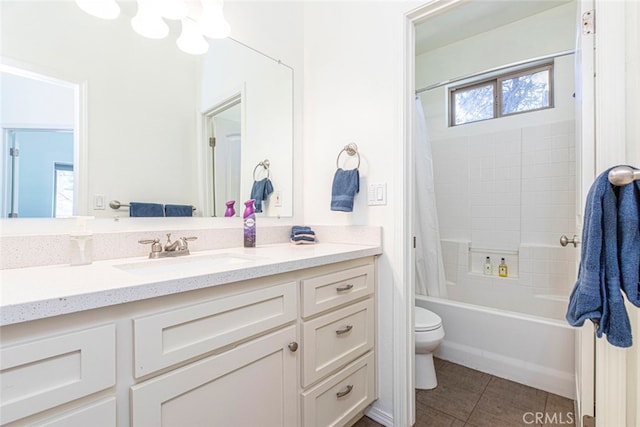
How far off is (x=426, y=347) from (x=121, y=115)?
1.90m

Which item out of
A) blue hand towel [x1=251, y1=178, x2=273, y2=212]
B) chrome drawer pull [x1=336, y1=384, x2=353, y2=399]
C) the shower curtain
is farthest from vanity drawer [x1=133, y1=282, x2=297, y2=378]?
the shower curtain

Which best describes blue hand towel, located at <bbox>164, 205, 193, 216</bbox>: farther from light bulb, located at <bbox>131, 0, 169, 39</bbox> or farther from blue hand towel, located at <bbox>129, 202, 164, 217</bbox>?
light bulb, located at <bbox>131, 0, 169, 39</bbox>

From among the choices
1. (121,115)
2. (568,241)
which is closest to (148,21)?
(121,115)

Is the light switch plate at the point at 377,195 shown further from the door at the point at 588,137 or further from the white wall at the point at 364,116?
the door at the point at 588,137

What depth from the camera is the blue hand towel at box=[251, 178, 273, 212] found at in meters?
1.70

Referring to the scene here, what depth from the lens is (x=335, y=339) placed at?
1257mm

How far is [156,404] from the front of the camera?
0.74m

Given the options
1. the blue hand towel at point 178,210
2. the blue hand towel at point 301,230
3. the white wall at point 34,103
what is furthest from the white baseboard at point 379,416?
the white wall at point 34,103

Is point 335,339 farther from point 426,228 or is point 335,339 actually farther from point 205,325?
point 426,228

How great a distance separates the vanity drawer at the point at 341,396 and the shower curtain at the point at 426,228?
40.6 inches

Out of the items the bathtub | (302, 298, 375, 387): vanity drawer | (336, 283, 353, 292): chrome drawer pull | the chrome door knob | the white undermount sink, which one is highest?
the chrome door knob

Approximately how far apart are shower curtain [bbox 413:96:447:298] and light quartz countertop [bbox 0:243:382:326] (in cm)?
125

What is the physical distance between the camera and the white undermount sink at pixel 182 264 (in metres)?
1.07

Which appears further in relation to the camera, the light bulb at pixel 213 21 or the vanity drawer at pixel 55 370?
the light bulb at pixel 213 21
